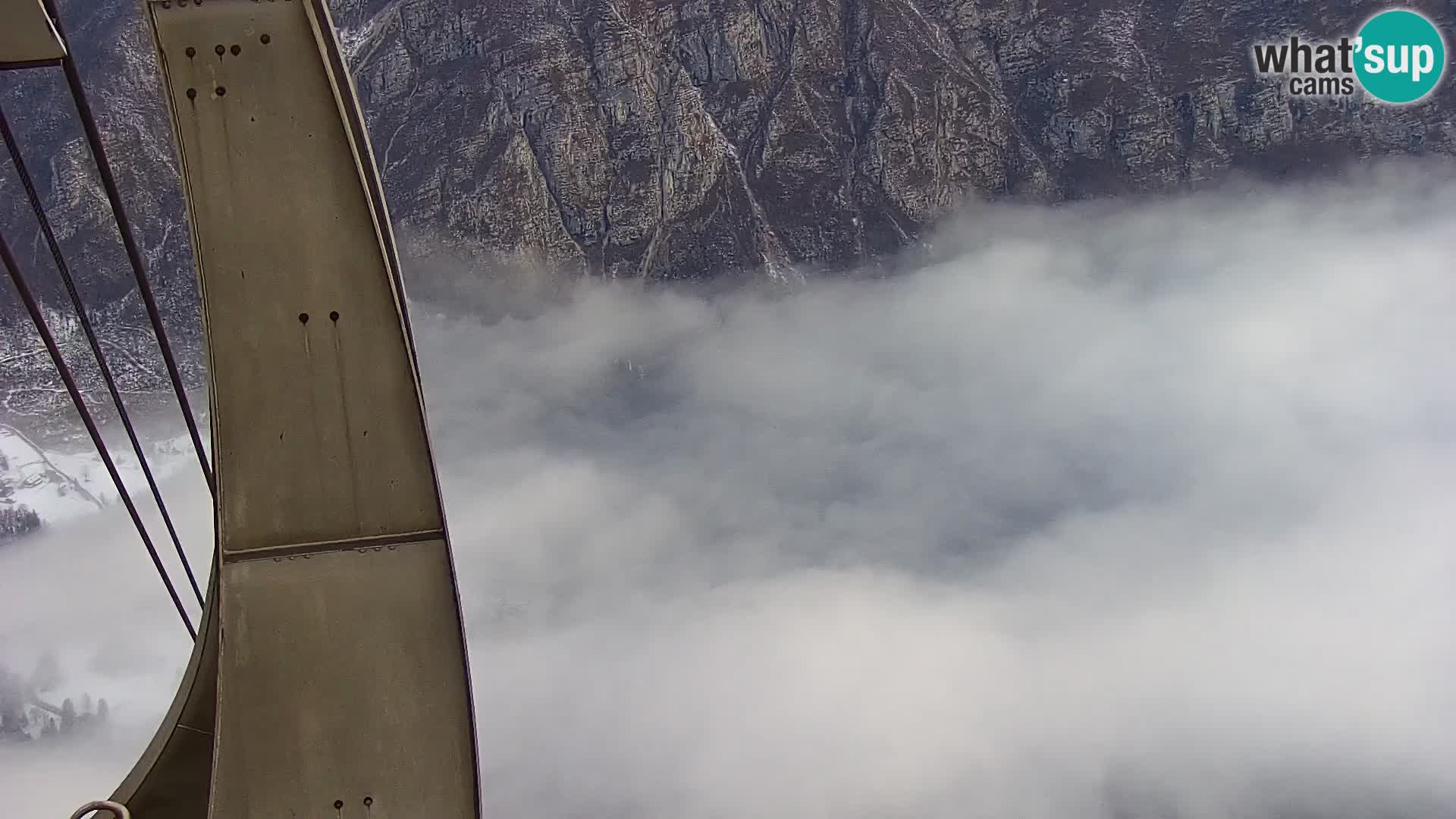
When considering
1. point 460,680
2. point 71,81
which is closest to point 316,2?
point 71,81

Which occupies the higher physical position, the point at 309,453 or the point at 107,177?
the point at 107,177

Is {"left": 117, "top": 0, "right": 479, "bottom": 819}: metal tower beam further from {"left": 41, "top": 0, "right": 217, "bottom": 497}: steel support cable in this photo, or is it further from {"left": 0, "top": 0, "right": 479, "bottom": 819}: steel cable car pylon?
{"left": 41, "top": 0, "right": 217, "bottom": 497}: steel support cable

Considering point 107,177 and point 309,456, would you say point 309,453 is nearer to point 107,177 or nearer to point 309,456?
point 309,456

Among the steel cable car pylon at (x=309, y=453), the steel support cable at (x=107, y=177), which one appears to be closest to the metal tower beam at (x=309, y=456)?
the steel cable car pylon at (x=309, y=453)

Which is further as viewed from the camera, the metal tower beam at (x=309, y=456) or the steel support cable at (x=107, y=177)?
the metal tower beam at (x=309, y=456)

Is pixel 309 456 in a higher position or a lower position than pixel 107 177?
lower

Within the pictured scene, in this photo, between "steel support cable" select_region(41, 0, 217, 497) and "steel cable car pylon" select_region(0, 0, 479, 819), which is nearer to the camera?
"steel support cable" select_region(41, 0, 217, 497)

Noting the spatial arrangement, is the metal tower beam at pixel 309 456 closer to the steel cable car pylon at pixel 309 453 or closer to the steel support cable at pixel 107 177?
the steel cable car pylon at pixel 309 453

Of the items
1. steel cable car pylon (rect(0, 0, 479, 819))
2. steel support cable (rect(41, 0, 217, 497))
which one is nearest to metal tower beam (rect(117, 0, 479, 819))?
steel cable car pylon (rect(0, 0, 479, 819))

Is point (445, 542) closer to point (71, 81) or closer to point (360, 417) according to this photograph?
point (360, 417)

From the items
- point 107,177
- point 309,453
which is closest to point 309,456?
point 309,453

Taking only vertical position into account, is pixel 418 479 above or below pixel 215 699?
above
